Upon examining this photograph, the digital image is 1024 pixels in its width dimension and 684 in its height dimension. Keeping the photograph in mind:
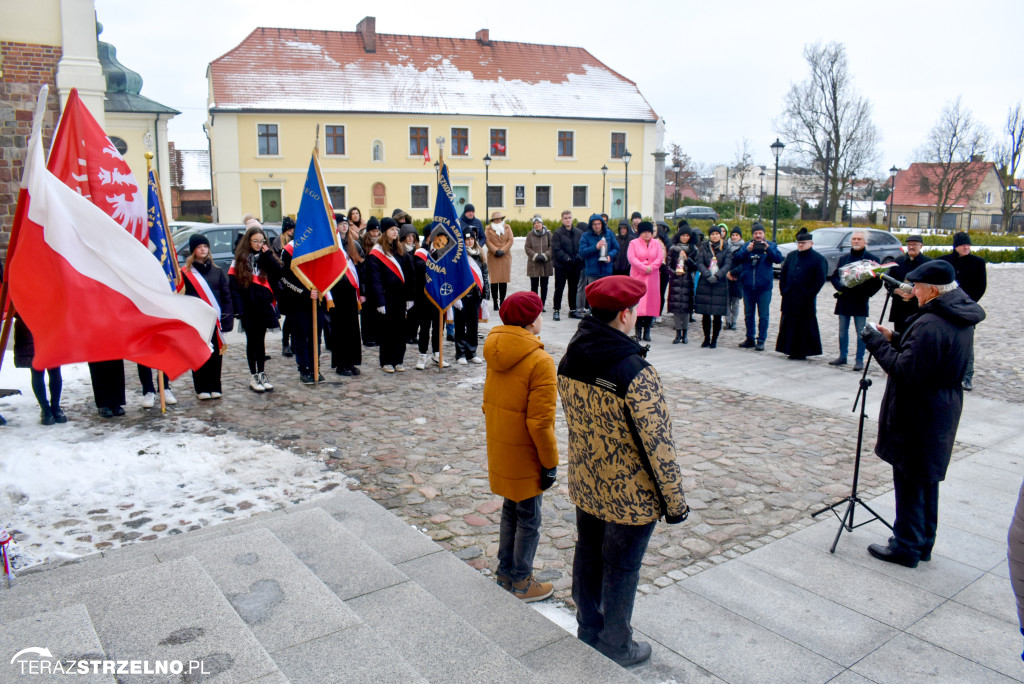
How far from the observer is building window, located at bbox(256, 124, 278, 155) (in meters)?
41.7

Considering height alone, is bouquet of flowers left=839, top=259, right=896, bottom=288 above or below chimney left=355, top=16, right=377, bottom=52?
below

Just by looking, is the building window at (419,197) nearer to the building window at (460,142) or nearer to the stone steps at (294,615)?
the building window at (460,142)

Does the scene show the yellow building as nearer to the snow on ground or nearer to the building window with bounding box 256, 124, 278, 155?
the building window with bounding box 256, 124, 278, 155

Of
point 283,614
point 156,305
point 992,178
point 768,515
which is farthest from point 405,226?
point 992,178

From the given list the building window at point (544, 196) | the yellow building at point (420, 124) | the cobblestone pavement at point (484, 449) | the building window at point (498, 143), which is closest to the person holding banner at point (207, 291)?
the cobblestone pavement at point (484, 449)

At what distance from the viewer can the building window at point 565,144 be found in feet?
157

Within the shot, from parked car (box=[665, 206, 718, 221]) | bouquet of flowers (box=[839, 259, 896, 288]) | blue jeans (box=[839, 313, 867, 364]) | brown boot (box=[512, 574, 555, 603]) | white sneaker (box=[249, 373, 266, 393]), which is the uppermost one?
parked car (box=[665, 206, 718, 221])

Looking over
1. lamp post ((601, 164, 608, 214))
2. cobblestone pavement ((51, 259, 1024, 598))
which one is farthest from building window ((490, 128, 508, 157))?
cobblestone pavement ((51, 259, 1024, 598))

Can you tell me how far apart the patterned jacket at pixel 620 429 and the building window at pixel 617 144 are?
1861 inches

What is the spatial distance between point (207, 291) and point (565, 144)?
→ 138 ft

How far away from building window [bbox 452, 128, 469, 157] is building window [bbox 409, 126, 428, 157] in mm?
1729

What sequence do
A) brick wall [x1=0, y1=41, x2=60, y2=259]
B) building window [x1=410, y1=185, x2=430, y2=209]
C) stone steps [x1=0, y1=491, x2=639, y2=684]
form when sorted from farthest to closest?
building window [x1=410, y1=185, x2=430, y2=209], brick wall [x1=0, y1=41, x2=60, y2=259], stone steps [x1=0, y1=491, x2=639, y2=684]

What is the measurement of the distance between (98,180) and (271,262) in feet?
10.8

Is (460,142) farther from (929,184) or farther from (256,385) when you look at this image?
(256,385)
